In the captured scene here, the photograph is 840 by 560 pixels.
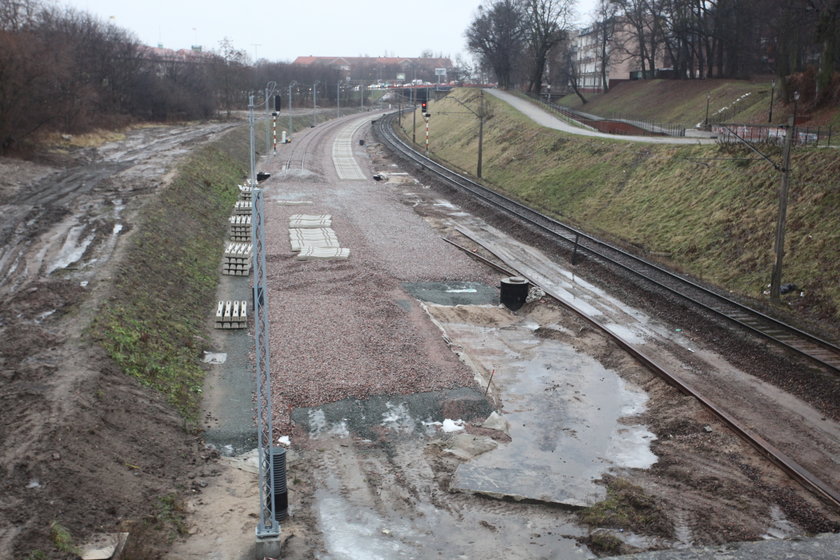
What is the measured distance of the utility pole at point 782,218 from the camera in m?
20.5

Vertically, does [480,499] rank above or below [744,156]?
below

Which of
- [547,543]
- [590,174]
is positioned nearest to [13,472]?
[547,543]

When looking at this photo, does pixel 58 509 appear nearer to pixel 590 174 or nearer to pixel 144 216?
pixel 144 216

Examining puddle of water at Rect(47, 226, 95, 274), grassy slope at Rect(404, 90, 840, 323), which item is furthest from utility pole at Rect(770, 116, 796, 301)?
puddle of water at Rect(47, 226, 95, 274)

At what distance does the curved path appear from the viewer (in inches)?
1676

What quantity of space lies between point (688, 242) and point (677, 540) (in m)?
20.1

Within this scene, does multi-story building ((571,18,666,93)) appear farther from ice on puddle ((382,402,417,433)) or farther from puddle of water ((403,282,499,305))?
ice on puddle ((382,402,417,433))

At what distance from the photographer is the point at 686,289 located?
24.1 metres

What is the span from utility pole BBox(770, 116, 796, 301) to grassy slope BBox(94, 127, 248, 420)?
1630 centimetres

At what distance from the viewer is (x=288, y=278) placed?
Answer: 2520 cm

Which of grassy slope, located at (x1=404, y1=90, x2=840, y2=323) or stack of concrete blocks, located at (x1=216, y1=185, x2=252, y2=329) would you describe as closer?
stack of concrete blocks, located at (x1=216, y1=185, x2=252, y2=329)

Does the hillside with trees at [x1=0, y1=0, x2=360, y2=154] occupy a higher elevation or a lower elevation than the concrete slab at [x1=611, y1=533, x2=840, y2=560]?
higher

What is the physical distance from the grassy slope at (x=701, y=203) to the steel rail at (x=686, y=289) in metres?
1.71

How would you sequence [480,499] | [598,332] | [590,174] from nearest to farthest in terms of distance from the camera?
[480,499] < [598,332] < [590,174]
